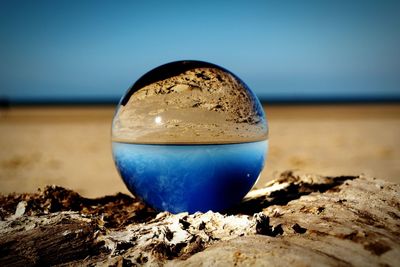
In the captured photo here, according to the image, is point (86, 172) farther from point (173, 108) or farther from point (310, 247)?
point (310, 247)

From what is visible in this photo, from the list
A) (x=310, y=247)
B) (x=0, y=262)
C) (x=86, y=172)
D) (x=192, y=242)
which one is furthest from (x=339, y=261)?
(x=86, y=172)

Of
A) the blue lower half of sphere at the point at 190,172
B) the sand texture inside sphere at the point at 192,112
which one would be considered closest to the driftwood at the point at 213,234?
the blue lower half of sphere at the point at 190,172

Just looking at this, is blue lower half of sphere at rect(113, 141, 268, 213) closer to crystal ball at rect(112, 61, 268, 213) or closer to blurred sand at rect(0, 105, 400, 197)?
crystal ball at rect(112, 61, 268, 213)

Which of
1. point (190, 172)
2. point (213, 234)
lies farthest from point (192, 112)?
point (213, 234)

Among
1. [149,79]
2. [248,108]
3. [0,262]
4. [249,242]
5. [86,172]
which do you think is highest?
[149,79]

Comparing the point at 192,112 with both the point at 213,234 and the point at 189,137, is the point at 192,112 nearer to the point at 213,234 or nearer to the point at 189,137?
the point at 189,137

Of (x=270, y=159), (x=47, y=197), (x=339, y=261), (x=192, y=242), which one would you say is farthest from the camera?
(x=270, y=159)

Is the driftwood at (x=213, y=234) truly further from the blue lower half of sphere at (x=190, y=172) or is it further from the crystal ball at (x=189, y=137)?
the crystal ball at (x=189, y=137)
